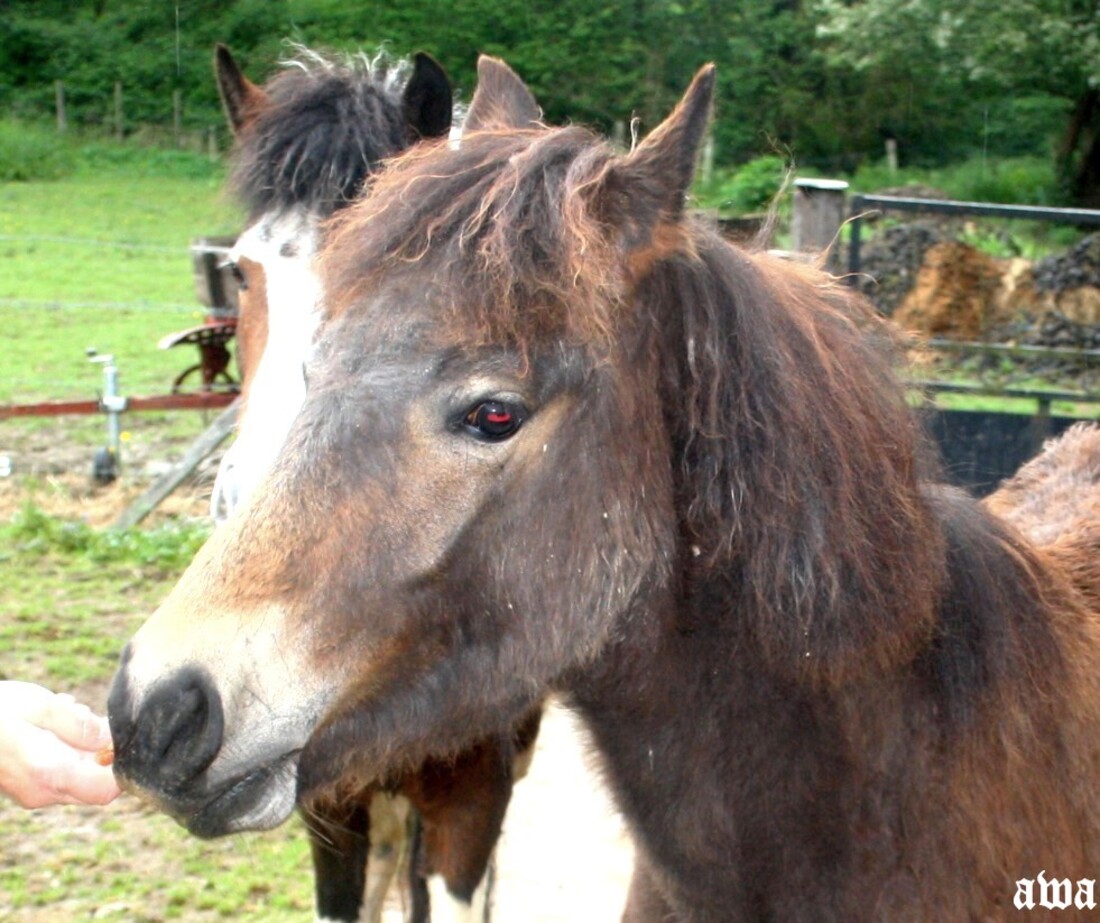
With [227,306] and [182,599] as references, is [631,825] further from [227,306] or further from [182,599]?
[227,306]

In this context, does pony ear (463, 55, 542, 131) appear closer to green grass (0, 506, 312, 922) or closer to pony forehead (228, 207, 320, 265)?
pony forehead (228, 207, 320, 265)

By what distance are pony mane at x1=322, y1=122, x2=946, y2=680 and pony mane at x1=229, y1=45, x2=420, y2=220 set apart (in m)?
1.25

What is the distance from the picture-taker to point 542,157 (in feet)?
6.36

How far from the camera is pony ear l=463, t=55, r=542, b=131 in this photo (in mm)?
2373

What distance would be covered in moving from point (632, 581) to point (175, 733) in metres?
0.71

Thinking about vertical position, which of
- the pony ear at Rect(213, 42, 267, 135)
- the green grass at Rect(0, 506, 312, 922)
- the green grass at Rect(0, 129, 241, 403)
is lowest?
the green grass at Rect(0, 506, 312, 922)

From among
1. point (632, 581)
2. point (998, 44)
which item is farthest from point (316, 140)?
point (998, 44)

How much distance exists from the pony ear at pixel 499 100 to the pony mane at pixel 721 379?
348 mm

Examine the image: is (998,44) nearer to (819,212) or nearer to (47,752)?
(819,212)

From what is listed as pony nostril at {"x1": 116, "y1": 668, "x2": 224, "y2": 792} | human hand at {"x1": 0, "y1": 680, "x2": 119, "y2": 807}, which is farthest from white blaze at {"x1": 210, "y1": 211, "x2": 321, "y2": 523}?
pony nostril at {"x1": 116, "y1": 668, "x2": 224, "y2": 792}

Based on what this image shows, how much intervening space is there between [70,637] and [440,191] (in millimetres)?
4808

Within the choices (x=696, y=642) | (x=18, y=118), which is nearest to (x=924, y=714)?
(x=696, y=642)

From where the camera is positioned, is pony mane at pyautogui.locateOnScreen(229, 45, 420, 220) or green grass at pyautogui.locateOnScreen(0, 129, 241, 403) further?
green grass at pyautogui.locateOnScreen(0, 129, 241, 403)

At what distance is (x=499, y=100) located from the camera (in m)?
2.41
